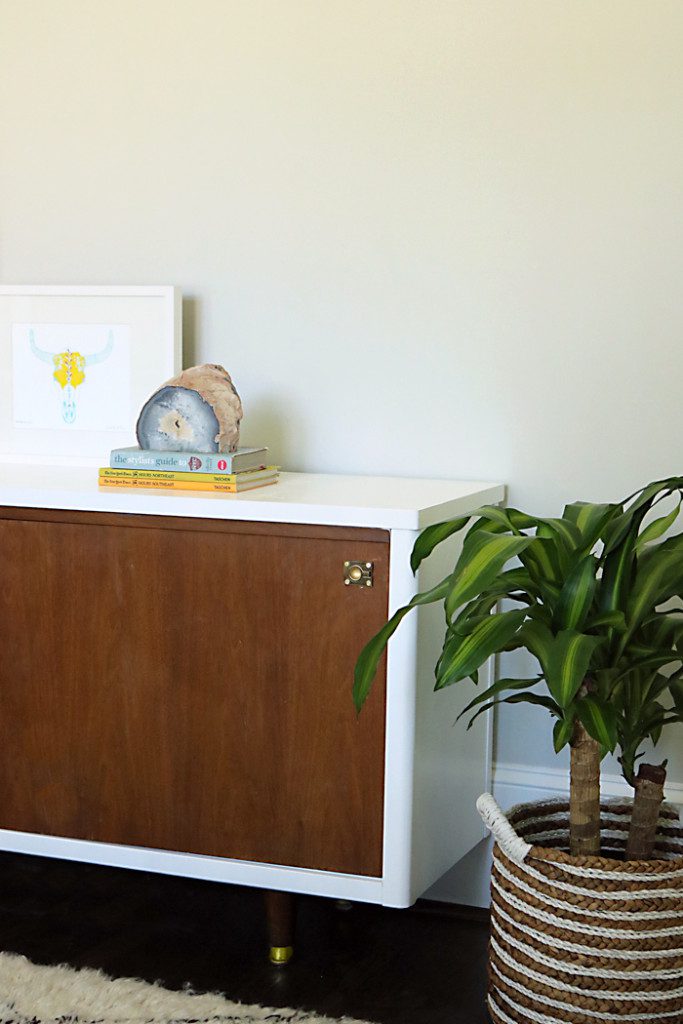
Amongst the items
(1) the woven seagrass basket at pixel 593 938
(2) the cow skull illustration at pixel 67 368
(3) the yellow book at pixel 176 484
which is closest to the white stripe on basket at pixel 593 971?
(1) the woven seagrass basket at pixel 593 938

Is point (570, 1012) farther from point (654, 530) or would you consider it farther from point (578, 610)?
point (654, 530)

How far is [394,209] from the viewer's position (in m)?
2.11

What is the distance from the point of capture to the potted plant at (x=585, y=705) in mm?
1501

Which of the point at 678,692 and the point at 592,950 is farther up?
the point at 678,692

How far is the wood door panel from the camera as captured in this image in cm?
171

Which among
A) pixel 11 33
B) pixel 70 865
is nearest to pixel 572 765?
pixel 70 865

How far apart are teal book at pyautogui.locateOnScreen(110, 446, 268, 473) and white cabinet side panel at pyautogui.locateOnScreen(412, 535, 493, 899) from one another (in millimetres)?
346

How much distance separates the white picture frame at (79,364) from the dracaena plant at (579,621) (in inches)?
32.1

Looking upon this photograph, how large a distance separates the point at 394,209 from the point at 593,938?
1240 millimetres

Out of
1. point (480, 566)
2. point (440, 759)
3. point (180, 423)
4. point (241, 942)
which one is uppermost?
point (180, 423)

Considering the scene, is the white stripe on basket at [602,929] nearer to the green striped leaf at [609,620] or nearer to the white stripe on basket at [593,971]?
the white stripe on basket at [593,971]

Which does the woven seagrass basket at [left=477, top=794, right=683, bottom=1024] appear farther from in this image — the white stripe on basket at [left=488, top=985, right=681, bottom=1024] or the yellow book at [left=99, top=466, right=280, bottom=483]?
the yellow book at [left=99, top=466, right=280, bottom=483]

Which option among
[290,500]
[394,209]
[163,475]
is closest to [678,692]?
[290,500]

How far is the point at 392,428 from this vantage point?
7.07 feet
